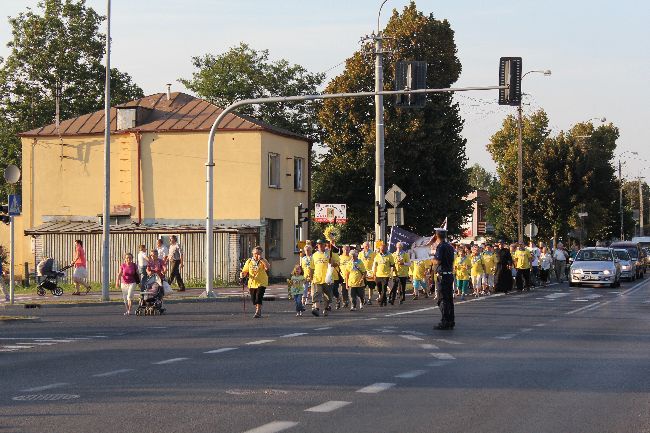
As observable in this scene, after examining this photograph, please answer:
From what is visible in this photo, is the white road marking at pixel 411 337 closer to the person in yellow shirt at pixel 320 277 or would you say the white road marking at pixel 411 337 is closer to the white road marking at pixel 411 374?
the white road marking at pixel 411 374

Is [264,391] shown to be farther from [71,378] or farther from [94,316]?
[94,316]

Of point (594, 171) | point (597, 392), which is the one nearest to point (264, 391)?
point (597, 392)

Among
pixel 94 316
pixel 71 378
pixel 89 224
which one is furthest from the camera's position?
pixel 89 224

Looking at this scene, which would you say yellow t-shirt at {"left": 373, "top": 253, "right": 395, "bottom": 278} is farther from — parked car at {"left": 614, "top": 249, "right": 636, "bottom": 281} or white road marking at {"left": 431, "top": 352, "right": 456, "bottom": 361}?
parked car at {"left": 614, "top": 249, "right": 636, "bottom": 281}

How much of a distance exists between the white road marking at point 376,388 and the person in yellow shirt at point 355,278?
14464 millimetres

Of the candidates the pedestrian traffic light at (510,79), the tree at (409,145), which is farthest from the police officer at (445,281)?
the tree at (409,145)

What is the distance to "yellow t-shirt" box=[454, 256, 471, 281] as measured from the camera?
3297cm

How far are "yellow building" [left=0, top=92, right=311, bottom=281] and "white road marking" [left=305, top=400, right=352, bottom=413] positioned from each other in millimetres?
31949

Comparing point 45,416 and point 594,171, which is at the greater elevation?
point 594,171

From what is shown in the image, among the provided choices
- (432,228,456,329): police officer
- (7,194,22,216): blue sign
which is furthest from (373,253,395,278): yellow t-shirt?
(7,194,22,216): blue sign

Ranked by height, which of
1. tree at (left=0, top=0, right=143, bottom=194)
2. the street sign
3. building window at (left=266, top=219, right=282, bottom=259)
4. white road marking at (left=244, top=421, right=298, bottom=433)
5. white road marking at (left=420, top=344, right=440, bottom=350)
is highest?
tree at (left=0, top=0, right=143, bottom=194)

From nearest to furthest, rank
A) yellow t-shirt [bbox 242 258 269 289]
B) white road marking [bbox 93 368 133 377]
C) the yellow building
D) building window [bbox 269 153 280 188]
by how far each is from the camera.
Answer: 1. white road marking [bbox 93 368 133 377]
2. yellow t-shirt [bbox 242 258 269 289]
3. the yellow building
4. building window [bbox 269 153 280 188]

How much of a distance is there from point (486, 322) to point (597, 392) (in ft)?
35.6

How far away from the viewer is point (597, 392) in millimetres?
11289
